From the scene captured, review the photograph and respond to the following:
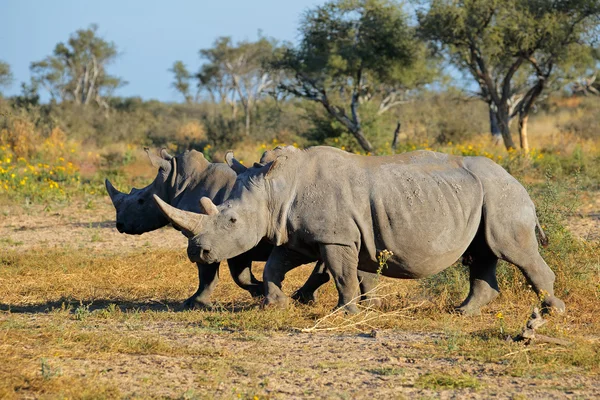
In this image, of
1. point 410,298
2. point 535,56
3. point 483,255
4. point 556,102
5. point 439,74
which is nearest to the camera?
point 483,255

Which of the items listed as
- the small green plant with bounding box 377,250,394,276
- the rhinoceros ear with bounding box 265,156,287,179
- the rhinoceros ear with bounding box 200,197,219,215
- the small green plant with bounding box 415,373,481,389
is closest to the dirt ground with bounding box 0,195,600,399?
the small green plant with bounding box 415,373,481,389

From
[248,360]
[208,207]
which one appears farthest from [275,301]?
[248,360]

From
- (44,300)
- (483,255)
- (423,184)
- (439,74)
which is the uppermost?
(439,74)

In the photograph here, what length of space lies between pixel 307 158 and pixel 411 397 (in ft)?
10.1

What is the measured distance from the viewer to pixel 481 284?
8.57 metres

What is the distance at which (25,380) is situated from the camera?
5.75 metres

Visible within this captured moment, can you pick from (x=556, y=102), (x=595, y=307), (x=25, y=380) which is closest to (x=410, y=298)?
(x=595, y=307)

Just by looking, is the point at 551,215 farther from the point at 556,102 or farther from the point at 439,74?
the point at 556,102

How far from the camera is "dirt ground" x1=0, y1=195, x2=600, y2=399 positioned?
5.68 meters

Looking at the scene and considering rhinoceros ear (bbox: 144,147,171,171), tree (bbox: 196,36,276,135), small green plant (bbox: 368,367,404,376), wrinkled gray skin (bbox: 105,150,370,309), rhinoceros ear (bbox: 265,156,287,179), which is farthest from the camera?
tree (bbox: 196,36,276,135)

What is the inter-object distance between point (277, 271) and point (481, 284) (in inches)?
74.0

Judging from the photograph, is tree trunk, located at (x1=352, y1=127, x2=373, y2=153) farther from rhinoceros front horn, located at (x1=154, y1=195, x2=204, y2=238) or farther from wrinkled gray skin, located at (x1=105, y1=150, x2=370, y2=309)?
rhinoceros front horn, located at (x1=154, y1=195, x2=204, y2=238)

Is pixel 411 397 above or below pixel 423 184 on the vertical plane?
below

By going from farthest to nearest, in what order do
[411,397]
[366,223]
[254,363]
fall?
[366,223], [254,363], [411,397]
